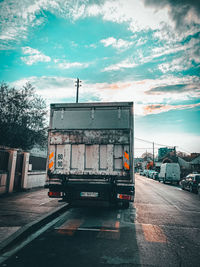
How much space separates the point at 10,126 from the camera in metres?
18.5

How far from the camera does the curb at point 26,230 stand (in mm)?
4054

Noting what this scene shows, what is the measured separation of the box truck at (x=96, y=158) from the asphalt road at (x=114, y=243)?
0.80 m

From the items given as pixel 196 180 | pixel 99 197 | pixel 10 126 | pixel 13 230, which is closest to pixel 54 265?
pixel 13 230

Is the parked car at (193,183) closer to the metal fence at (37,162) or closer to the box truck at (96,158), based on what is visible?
the box truck at (96,158)

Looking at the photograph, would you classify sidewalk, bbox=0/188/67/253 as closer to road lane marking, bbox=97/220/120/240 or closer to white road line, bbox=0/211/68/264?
white road line, bbox=0/211/68/264

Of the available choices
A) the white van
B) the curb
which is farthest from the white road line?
the white van

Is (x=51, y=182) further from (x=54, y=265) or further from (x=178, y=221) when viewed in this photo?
(x=178, y=221)

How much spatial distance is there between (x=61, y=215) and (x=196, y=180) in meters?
13.3

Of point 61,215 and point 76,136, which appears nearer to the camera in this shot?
point 76,136

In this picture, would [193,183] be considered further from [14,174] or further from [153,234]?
[14,174]

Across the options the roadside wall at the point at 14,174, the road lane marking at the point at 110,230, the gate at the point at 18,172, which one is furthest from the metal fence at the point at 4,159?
the road lane marking at the point at 110,230

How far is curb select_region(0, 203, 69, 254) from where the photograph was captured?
4.05 m

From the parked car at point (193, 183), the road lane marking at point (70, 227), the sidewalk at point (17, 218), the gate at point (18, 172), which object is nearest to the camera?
the sidewalk at point (17, 218)

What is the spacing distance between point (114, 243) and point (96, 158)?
251cm
